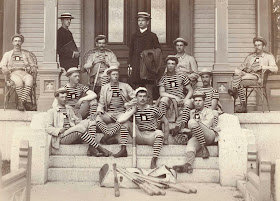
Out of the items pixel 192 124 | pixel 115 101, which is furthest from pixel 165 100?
pixel 192 124

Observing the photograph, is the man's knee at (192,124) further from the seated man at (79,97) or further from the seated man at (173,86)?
the seated man at (79,97)

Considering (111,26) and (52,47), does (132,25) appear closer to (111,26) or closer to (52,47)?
(111,26)

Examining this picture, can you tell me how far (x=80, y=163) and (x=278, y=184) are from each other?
2.95 m

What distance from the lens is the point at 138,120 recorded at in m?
7.01

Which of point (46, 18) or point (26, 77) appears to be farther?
point (46, 18)

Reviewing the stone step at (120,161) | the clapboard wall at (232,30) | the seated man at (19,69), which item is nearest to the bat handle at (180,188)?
the stone step at (120,161)

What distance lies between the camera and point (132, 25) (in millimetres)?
9961

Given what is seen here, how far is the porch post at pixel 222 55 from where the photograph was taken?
843cm

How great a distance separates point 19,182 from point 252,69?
4921 millimetres

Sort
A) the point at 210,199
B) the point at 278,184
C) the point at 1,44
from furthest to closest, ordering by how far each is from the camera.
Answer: the point at 1,44, the point at 210,199, the point at 278,184

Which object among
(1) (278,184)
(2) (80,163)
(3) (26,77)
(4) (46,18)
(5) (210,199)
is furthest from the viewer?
(4) (46,18)

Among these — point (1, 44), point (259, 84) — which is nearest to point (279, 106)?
point (259, 84)

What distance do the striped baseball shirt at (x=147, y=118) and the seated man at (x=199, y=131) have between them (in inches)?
20.6

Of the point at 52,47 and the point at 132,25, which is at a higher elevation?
the point at 132,25
